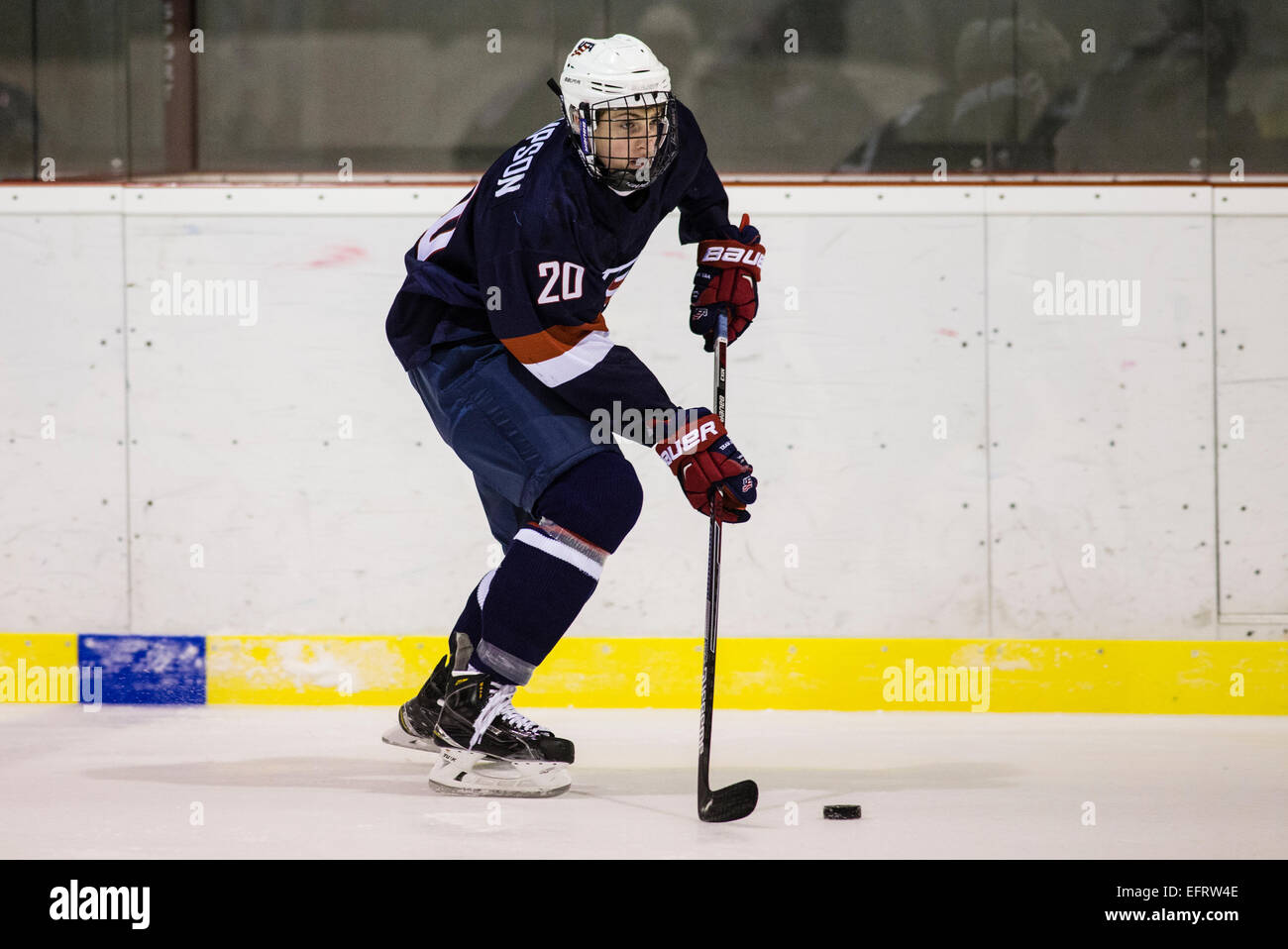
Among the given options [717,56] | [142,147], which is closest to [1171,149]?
[717,56]

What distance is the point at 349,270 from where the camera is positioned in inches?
148

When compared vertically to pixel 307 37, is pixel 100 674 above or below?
below

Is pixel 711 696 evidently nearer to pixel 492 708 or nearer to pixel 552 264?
pixel 492 708

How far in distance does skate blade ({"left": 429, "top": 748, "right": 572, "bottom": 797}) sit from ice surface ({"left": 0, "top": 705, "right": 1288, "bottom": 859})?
3 centimetres

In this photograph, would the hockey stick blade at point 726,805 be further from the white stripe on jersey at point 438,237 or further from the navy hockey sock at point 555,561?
the white stripe on jersey at point 438,237

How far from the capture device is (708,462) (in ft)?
7.82

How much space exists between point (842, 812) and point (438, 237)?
1.27 metres

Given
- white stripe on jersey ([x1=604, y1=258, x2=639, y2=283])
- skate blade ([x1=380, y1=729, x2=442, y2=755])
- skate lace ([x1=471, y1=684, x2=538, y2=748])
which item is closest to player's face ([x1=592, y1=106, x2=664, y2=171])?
white stripe on jersey ([x1=604, y1=258, x2=639, y2=283])

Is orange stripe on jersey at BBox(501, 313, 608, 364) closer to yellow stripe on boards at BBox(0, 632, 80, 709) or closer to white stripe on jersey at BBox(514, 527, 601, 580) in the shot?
white stripe on jersey at BBox(514, 527, 601, 580)

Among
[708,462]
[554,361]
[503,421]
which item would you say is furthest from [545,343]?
[708,462]

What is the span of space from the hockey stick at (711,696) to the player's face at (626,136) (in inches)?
16.4

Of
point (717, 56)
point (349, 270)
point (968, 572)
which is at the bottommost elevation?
point (968, 572)
